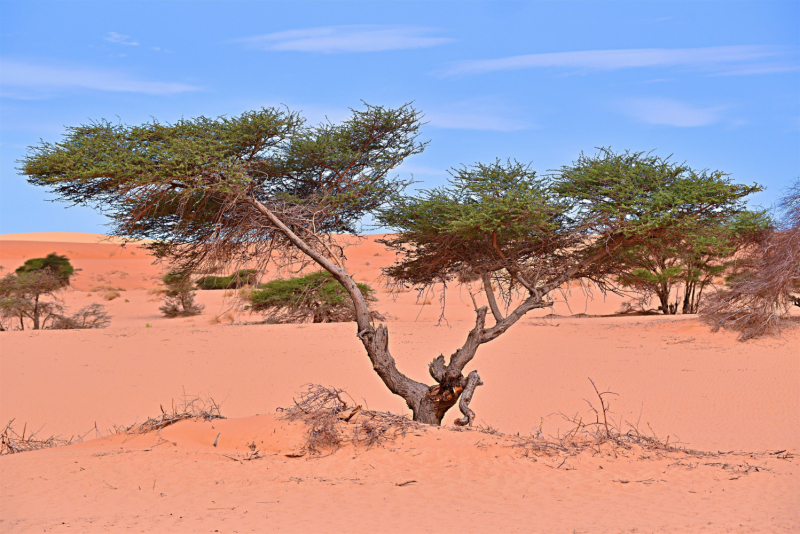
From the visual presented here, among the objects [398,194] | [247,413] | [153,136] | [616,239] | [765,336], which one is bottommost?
[247,413]

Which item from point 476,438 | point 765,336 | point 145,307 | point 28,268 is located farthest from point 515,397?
point 28,268

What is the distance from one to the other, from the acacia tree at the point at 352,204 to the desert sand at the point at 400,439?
3.68 ft

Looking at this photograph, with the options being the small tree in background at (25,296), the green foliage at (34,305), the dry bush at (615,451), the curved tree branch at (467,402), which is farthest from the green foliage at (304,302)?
the dry bush at (615,451)

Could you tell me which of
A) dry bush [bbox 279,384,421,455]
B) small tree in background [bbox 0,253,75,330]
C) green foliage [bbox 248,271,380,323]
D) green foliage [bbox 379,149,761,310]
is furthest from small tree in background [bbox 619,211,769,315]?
small tree in background [bbox 0,253,75,330]

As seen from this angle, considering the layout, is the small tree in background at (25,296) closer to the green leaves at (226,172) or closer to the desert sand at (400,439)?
the desert sand at (400,439)

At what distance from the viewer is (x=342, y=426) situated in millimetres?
8102

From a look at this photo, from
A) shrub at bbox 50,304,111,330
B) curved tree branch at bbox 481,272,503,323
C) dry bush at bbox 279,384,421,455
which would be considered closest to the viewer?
dry bush at bbox 279,384,421,455

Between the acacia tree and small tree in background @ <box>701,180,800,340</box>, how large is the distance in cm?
868

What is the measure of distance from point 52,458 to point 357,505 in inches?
162

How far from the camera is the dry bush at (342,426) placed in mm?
7773

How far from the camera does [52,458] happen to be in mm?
7594

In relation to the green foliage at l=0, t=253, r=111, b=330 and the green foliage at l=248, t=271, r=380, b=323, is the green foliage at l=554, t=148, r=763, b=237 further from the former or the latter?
the green foliage at l=0, t=253, r=111, b=330

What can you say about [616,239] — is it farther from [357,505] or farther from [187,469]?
[187,469]

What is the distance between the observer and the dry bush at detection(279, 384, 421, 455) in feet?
25.5
